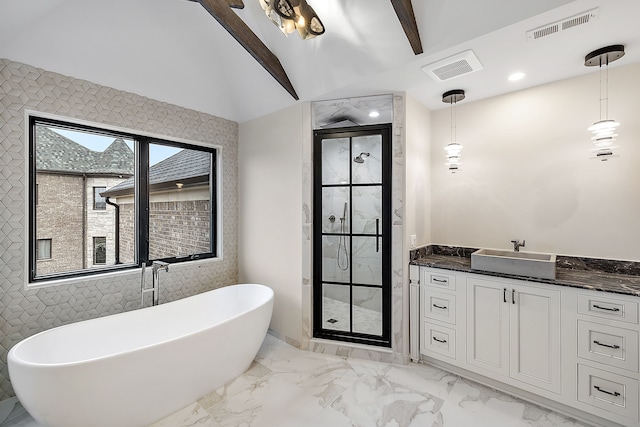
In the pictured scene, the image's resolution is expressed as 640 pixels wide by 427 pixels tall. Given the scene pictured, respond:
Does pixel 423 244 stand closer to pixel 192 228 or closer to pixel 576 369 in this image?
pixel 576 369

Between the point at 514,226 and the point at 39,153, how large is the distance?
4.27m

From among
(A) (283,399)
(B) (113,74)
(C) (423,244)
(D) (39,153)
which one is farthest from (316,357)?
(B) (113,74)

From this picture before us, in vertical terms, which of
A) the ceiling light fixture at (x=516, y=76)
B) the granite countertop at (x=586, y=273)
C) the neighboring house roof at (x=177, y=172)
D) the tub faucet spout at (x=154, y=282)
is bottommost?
the tub faucet spout at (x=154, y=282)

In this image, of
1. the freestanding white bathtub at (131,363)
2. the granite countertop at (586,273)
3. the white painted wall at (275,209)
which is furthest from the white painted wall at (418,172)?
the freestanding white bathtub at (131,363)

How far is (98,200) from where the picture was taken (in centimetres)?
272

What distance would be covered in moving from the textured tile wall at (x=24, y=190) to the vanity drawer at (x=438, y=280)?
102 inches

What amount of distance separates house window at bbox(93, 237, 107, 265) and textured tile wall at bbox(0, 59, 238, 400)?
9.9 inches

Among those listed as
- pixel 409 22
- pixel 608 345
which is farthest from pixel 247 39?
pixel 608 345

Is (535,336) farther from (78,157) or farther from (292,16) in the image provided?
(78,157)

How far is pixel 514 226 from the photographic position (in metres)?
2.68

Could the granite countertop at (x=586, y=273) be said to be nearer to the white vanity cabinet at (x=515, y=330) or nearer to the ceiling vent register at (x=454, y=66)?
the white vanity cabinet at (x=515, y=330)

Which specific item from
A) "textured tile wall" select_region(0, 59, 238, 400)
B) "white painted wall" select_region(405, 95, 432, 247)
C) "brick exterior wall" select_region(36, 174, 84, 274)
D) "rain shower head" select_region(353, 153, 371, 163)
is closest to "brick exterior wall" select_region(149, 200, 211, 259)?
"textured tile wall" select_region(0, 59, 238, 400)

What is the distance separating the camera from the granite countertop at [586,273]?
1.86 m

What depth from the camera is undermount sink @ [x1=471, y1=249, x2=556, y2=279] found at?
6.74 feet
